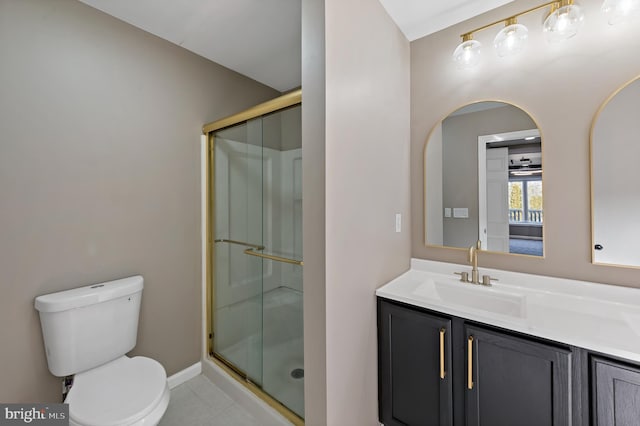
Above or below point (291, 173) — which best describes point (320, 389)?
below

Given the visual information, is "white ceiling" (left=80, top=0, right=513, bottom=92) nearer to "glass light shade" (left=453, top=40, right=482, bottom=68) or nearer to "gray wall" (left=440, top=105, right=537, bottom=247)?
"glass light shade" (left=453, top=40, right=482, bottom=68)

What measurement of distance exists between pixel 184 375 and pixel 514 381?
Answer: 2062mm

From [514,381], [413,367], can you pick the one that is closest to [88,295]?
[413,367]

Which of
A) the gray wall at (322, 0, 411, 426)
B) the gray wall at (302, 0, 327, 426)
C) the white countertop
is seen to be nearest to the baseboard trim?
the gray wall at (302, 0, 327, 426)

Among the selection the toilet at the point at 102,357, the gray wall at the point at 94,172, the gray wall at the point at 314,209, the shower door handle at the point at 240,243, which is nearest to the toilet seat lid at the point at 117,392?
the toilet at the point at 102,357

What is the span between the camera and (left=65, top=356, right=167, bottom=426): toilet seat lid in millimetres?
1080

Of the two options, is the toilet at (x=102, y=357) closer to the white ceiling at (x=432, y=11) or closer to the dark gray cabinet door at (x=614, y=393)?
the dark gray cabinet door at (x=614, y=393)

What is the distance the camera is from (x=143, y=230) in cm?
173

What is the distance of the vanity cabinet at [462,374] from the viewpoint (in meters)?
1.02

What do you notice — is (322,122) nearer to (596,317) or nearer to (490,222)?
(490,222)

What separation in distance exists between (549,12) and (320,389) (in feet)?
7.29

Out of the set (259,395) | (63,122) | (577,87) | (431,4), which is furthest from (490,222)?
(63,122)

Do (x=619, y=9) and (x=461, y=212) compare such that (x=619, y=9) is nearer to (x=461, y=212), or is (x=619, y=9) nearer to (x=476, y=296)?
(x=461, y=212)

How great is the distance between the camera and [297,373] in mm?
1526
